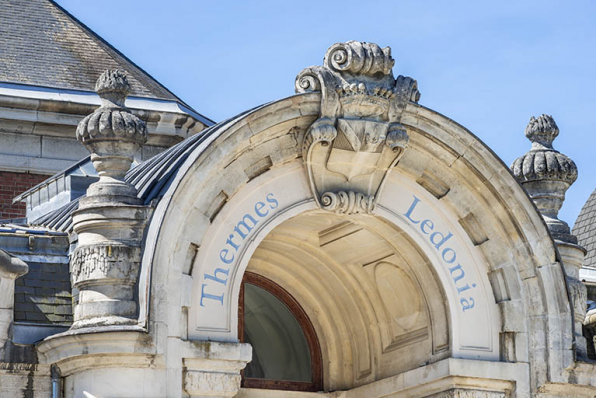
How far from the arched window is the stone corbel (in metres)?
3.15

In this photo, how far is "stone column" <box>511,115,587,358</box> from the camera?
633 inches

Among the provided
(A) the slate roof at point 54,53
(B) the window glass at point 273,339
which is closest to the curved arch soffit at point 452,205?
(B) the window glass at point 273,339

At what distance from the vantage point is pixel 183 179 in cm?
1389

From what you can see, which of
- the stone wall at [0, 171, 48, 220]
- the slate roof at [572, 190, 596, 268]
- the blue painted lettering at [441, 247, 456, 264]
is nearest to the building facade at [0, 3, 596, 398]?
the blue painted lettering at [441, 247, 456, 264]

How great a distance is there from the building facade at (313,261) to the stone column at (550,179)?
0.9 inches

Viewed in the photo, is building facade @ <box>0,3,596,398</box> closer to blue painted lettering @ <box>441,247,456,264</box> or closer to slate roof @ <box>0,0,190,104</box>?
blue painted lettering @ <box>441,247,456,264</box>

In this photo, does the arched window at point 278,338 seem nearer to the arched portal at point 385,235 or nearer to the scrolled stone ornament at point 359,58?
the arched portal at point 385,235

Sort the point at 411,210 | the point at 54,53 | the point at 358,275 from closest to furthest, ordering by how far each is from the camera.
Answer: the point at 411,210 → the point at 358,275 → the point at 54,53

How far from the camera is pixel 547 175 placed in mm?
16203

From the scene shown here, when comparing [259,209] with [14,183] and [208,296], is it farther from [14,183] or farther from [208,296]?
[14,183]

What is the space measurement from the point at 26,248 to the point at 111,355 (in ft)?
6.48

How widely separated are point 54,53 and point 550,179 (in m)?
10.5

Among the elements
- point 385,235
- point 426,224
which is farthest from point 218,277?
point 426,224

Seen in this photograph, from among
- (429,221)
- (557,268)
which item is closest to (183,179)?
(429,221)
